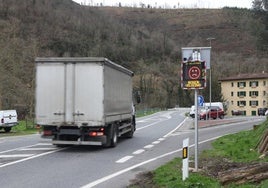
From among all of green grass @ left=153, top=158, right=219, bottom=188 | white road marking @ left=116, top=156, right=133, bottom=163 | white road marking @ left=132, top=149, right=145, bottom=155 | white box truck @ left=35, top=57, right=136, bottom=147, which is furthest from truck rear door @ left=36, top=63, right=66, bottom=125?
green grass @ left=153, top=158, right=219, bottom=188

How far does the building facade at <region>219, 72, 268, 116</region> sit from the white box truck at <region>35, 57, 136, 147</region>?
106 metres

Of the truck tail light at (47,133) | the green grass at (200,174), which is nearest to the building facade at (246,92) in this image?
the truck tail light at (47,133)

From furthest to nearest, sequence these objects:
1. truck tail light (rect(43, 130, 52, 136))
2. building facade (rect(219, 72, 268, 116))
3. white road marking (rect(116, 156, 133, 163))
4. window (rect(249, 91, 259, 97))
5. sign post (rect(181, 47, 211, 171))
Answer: window (rect(249, 91, 259, 97)) → building facade (rect(219, 72, 268, 116)) → truck tail light (rect(43, 130, 52, 136)) → white road marking (rect(116, 156, 133, 163)) → sign post (rect(181, 47, 211, 171))

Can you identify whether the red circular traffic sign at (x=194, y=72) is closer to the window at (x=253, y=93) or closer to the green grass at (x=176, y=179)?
the green grass at (x=176, y=179)

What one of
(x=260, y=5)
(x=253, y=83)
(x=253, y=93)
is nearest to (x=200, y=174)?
(x=260, y=5)

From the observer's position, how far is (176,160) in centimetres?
1452

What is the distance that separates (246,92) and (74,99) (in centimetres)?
11173

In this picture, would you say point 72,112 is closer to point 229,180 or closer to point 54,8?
point 229,180

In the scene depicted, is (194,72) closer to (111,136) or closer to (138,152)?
(138,152)

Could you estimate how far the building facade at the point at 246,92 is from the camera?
122 metres

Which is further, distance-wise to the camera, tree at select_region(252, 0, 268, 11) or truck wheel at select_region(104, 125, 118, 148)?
tree at select_region(252, 0, 268, 11)

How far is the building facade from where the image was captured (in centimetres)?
12238

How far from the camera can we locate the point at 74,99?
58.1ft

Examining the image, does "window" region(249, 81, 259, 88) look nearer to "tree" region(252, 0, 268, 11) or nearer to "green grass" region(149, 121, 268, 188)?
"tree" region(252, 0, 268, 11)
